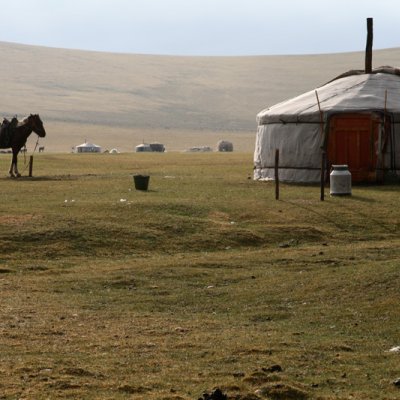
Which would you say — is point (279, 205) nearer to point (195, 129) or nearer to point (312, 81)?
point (195, 129)

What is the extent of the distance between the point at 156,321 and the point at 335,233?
9.36 m

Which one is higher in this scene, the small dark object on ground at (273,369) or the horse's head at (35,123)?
the horse's head at (35,123)

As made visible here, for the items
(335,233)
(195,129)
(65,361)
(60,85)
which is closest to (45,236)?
(335,233)

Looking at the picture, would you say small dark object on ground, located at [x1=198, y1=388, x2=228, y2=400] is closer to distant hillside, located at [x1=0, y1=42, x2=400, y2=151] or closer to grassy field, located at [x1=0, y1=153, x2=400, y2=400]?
grassy field, located at [x1=0, y1=153, x2=400, y2=400]

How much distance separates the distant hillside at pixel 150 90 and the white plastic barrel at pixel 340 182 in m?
63.9

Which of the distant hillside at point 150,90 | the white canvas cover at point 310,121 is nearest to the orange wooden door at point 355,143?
the white canvas cover at point 310,121

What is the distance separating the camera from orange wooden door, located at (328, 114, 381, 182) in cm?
3122

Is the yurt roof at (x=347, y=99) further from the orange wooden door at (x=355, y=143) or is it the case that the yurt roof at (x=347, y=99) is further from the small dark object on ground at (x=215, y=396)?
the small dark object on ground at (x=215, y=396)

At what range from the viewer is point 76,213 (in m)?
22.9

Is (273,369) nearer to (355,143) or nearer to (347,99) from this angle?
(355,143)

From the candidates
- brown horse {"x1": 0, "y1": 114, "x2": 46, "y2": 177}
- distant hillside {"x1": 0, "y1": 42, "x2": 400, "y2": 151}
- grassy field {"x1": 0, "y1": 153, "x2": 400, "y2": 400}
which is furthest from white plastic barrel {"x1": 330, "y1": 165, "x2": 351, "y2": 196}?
distant hillside {"x1": 0, "y1": 42, "x2": 400, "y2": 151}

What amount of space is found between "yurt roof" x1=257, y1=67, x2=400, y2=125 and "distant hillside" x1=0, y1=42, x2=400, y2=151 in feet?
187

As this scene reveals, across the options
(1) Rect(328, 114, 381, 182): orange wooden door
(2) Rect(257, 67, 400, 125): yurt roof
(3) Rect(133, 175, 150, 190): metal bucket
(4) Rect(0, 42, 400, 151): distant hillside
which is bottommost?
(3) Rect(133, 175, 150, 190): metal bucket

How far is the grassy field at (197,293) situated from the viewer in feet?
33.0
